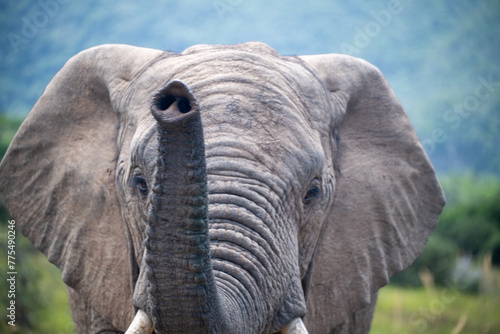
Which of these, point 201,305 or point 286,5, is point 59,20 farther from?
point 201,305

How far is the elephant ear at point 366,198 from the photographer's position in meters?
3.12

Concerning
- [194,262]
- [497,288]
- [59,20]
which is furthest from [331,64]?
[59,20]

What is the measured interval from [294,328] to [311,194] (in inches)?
22.4

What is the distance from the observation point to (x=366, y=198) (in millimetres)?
3238

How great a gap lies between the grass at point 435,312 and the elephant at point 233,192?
4273mm

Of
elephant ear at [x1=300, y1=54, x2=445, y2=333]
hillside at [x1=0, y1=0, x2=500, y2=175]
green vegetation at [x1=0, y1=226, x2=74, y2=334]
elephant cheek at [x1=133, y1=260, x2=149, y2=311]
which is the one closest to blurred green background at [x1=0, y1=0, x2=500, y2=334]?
hillside at [x1=0, y1=0, x2=500, y2=175]

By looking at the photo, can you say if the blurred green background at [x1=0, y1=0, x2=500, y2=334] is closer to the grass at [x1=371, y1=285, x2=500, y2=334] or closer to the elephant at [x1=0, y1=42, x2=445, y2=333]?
the grass at [x1=371, y1=285, x2=500, y2=334]

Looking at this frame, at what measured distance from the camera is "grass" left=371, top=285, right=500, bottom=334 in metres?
7.76

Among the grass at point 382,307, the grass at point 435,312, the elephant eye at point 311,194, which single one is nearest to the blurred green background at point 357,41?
the grass at point 435,312

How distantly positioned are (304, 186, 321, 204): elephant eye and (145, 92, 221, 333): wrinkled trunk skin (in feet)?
3.01

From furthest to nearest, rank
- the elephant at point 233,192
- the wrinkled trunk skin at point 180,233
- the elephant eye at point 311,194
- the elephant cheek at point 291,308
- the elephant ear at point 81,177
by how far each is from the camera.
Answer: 1. the elephant ear at point 81,177
2. the elephant eye at point 311,194
3. the elephant cheek at point 291,308
4. the elephant at point 233,192
5. the wrinkled trunk skin at point 180,233

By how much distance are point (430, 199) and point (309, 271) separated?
854mm

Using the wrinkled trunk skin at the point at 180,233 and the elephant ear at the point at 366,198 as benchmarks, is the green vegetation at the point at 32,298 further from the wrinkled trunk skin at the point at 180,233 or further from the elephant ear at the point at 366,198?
the wrinkled trunk skin at the point at 180,233

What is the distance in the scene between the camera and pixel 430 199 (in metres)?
3.48
